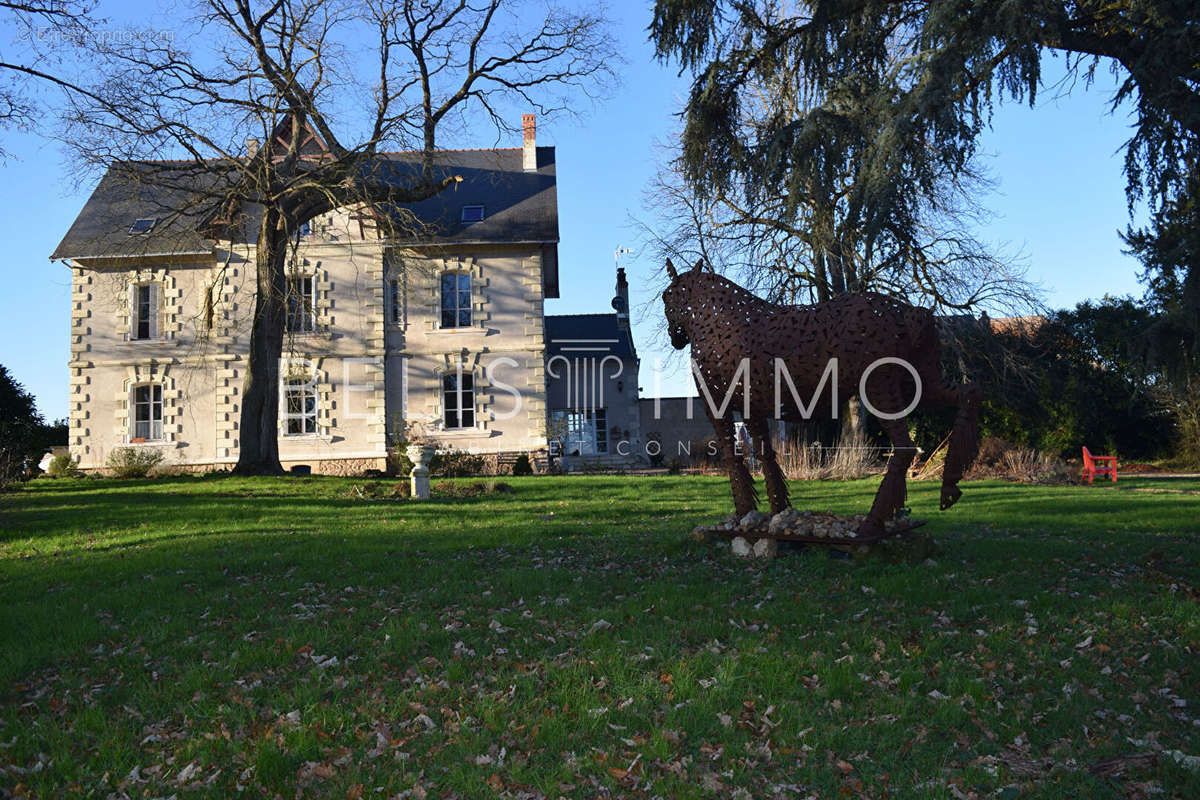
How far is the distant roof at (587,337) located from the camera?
92.2 feet

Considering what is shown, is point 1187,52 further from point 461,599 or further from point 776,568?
point 461,599

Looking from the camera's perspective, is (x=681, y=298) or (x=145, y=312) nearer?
(x=681, y=298)

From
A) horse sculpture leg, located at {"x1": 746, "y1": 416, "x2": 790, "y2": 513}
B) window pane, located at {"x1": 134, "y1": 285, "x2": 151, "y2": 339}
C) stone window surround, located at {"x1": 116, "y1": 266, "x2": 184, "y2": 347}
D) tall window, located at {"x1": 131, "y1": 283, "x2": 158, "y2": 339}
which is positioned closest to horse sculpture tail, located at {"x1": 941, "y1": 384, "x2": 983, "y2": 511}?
horse sculpture leg, located at {"x1": 746, "y1": 416, "x2": 790, "y2": 513}

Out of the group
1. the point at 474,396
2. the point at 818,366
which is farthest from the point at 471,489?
the point at 474,396

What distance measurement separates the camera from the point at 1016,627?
529 cm

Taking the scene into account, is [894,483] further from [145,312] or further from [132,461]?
[145,312]

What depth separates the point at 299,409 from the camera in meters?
24.1

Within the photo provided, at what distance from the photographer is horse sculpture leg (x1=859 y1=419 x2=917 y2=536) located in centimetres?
692

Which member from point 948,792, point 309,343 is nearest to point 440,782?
point 948,792

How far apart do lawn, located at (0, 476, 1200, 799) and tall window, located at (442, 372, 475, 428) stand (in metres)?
15.3

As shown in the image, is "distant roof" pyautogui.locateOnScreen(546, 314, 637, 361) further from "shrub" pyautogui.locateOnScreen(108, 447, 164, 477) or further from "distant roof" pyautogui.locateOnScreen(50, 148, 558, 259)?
"shrub" pyautogui.locateOnScreen(108, 447, 164, 477)

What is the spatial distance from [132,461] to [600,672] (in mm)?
19923

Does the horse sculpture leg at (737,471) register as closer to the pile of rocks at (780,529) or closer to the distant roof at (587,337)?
the pile of rocks at (780,529)

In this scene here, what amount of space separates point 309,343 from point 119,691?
2058 centimetres
